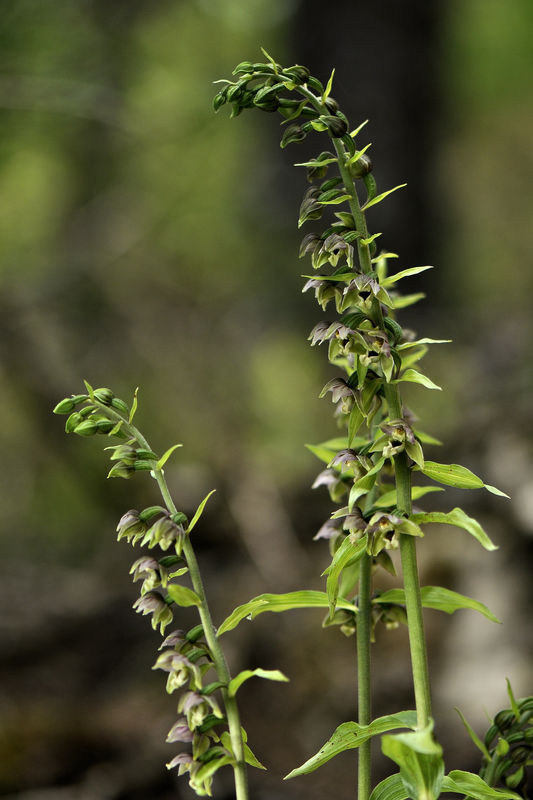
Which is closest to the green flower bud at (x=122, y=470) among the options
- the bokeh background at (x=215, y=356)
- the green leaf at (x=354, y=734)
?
the green leaf at (x=354, y=734)

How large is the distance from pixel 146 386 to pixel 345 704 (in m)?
3.25

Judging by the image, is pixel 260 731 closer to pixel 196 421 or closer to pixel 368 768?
pixel 368 768

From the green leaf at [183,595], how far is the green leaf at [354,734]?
28cm

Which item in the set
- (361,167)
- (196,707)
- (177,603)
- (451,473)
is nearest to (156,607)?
(177,603)

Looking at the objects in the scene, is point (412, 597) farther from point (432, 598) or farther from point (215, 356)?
point (215, 356)

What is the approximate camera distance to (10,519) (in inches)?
220

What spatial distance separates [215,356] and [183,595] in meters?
4.78

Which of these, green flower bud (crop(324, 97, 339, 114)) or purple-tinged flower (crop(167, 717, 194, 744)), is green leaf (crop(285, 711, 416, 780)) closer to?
purple-tinged flower (crop(167, 717, 194, 744))

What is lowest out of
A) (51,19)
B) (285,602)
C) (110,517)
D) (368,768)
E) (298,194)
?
(368,768)

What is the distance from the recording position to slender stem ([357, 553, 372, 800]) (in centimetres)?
117

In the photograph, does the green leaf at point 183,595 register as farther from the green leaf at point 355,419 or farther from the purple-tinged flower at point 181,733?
the green leaf at point 355,419

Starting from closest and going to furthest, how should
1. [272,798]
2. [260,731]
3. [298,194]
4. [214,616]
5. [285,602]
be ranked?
[285,602]
[272,798]
[260,731]
[214,616]
[298,194]

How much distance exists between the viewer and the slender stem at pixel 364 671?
117 centimetres

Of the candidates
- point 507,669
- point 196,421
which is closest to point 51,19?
point 196,421
